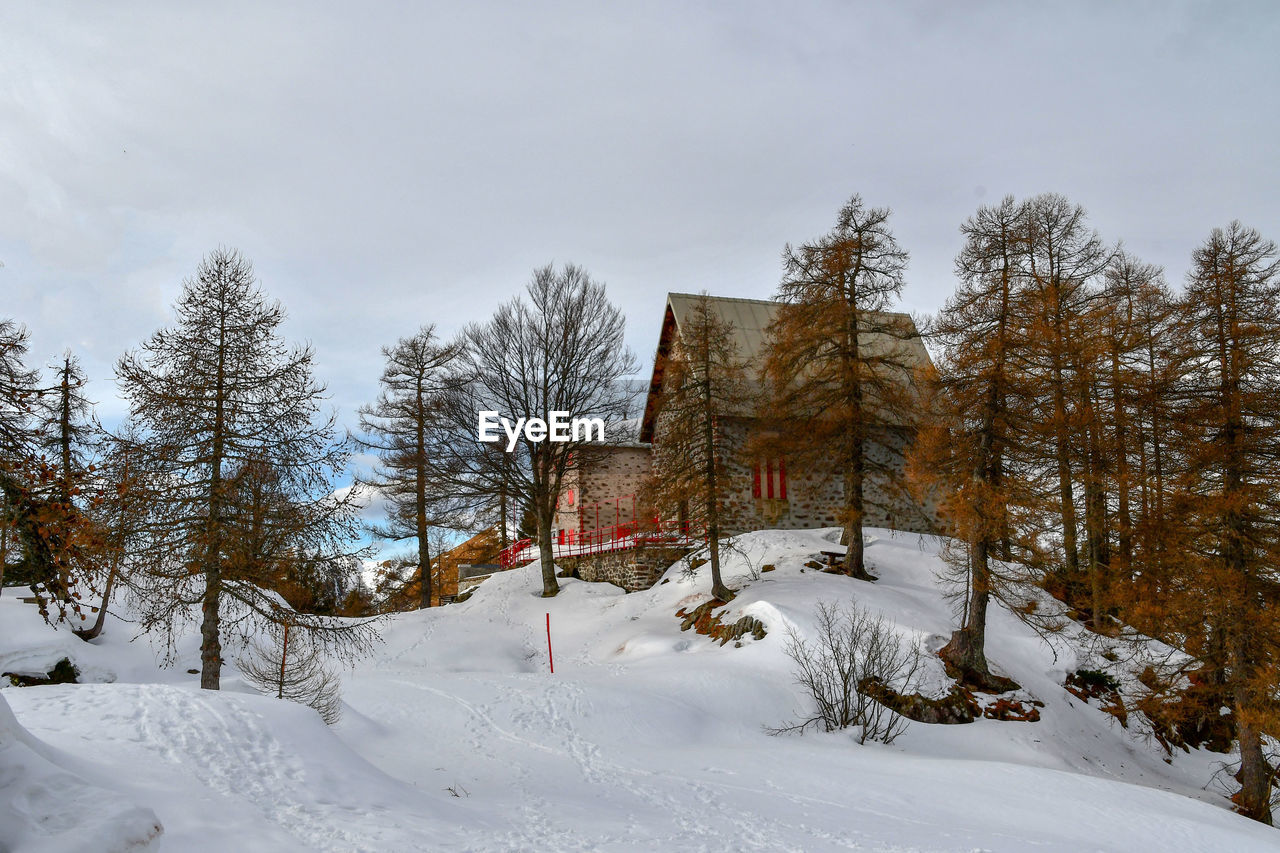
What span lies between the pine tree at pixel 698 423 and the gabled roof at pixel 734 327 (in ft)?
18.5

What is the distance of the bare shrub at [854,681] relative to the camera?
13.6m

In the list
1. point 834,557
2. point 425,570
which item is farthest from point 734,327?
point 425,570

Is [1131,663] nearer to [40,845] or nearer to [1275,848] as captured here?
[1275,848]

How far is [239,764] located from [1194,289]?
1577 centimetres

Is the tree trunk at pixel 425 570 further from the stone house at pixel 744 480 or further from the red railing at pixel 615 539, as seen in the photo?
the stone house at pixel 744 480

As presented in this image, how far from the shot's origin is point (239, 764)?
23.6 feet

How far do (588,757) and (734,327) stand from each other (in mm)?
18927

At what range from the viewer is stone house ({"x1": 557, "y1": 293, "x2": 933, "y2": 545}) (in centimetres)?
2531

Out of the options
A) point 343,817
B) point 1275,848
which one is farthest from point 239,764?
point 1275,848

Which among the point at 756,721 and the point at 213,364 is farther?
the point at 756,721

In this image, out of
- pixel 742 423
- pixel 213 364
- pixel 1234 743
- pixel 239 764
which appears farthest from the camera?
pixel 742 423

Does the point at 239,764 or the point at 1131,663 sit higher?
the point at 239,764

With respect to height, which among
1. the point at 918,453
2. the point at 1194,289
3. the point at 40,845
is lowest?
the point at 40,845

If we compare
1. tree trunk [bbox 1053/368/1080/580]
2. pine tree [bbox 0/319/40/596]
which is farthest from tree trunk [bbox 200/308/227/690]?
tree trunk [bbox 1053/368/1080/580]
